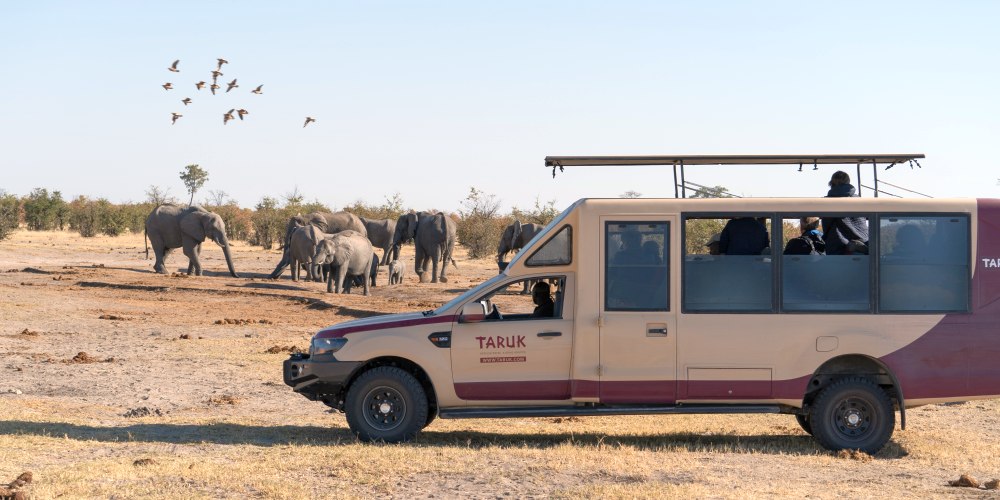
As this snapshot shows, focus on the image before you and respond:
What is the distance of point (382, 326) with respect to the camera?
36.8 ft

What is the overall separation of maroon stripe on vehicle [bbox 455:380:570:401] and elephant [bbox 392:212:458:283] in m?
26.3

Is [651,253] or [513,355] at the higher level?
[651,253]

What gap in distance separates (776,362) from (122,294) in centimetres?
2164

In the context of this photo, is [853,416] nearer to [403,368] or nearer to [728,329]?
[728,329]

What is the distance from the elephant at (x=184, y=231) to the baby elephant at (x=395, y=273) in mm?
4936

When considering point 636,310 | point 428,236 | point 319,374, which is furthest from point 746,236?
point 428,236

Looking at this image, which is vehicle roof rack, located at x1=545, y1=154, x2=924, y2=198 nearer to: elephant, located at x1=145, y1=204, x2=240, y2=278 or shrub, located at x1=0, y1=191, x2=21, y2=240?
elephant, located at x1=145, y1=204, x2=240, y2=278

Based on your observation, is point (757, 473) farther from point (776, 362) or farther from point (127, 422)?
point (127, 422)

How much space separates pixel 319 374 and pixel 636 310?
3030 mm

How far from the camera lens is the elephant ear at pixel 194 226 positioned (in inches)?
1495

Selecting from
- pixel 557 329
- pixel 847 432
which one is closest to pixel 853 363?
pixel 847 432

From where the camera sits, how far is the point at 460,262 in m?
51.0

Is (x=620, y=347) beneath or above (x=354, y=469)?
above

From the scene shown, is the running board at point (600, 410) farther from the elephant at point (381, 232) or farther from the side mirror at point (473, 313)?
the elephant at point (381, 232)
